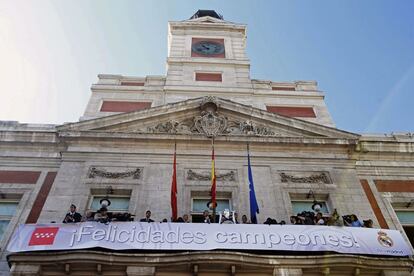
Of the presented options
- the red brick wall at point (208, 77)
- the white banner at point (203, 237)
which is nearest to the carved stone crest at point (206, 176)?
the white banner at point (203, 237)

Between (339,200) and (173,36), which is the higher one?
(173,36)

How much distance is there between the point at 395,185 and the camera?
15820 millimetres

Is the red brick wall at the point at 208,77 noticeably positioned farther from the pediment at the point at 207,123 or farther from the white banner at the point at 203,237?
the white banner at the point at 203,237

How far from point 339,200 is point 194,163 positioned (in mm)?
4877

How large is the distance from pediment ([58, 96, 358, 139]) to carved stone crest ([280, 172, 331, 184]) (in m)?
1.82

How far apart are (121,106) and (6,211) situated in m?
6.47

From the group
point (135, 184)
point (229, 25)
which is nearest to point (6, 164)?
point (135, 184)

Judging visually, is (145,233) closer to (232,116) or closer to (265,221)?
(265,221)

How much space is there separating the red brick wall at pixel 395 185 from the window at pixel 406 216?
2.01 feet

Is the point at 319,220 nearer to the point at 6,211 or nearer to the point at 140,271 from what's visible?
the point at 140,271

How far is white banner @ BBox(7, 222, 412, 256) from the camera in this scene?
11.2 meters

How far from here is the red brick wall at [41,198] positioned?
13781 mm

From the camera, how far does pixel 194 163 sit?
15.7 m

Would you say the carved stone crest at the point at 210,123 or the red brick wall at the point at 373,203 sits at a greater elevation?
the carved stone crest at the point at 210,123
